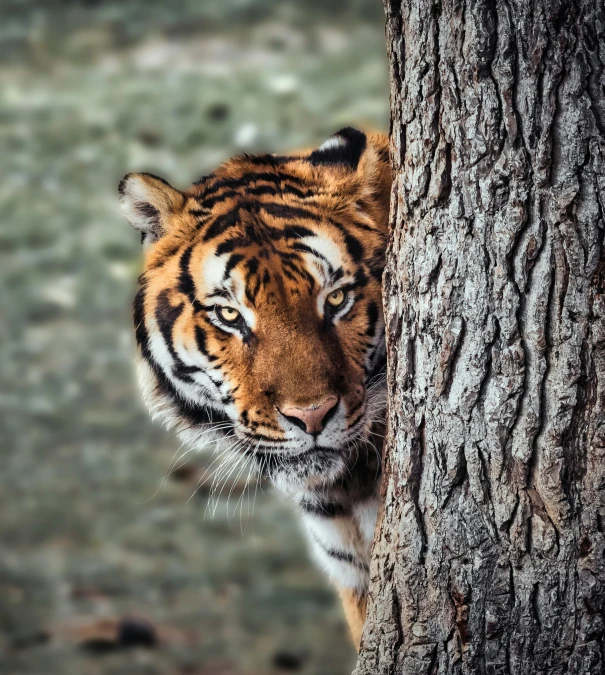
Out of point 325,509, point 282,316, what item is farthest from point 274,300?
point 325,509

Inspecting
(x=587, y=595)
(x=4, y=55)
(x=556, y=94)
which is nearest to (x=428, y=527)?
(x=587, y=595)

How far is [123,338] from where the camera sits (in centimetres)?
462

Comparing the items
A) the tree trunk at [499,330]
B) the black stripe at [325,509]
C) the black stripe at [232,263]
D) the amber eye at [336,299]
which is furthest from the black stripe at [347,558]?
the black stripe at [232,263]

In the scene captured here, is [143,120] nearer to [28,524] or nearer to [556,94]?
[28,524]

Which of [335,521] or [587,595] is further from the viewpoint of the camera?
[335,521]

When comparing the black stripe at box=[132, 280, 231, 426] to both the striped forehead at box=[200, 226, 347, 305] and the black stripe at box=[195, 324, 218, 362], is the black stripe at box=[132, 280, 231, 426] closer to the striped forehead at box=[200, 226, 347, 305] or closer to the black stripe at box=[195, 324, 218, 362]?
the black stripe at box=[195, 324, 218, 362]

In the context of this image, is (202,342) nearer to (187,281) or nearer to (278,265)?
(187,281)

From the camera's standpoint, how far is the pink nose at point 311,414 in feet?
6.26

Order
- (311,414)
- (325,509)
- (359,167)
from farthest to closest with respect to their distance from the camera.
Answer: (325,509) < (359,167) < (311,414)

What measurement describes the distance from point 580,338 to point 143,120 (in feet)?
15.5

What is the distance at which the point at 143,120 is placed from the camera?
579 cm

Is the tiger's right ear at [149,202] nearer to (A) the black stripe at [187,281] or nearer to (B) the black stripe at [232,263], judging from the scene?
(A) the black stripe at [187,281]

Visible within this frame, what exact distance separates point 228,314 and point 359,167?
1.56ft

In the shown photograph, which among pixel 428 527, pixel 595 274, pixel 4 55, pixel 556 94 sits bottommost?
pixel 428 527
